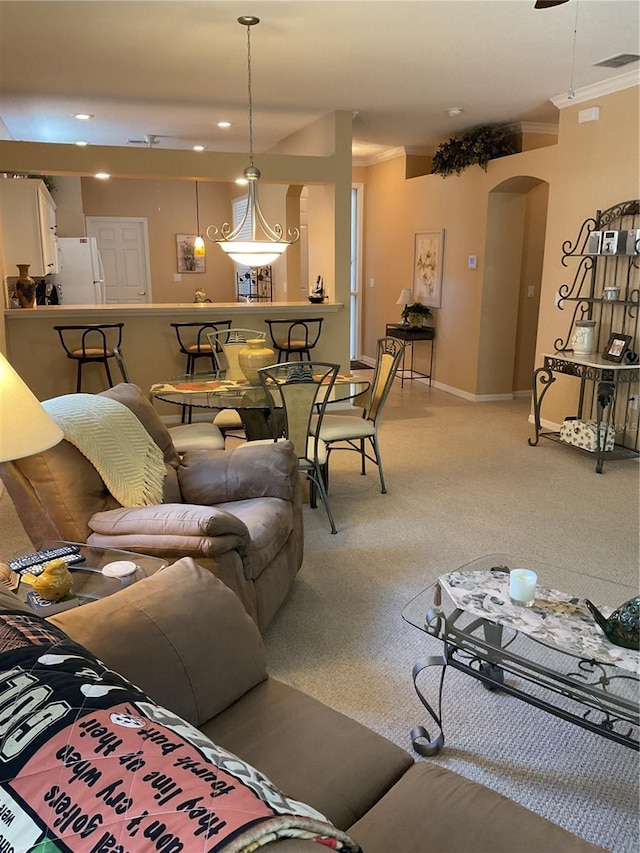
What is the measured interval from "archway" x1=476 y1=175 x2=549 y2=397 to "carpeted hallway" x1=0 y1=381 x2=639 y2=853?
1045 mm

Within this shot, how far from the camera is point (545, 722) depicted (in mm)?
2197

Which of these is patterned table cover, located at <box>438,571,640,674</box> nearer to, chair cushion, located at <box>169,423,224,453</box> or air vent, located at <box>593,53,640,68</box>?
chair cushion, located at <box>169,423,224,453</box>

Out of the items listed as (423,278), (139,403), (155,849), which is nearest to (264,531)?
(139,403)

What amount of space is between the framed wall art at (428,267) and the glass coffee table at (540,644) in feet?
18.6

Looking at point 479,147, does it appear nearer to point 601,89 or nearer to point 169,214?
point 601,89

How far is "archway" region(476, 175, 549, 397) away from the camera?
21.9ft

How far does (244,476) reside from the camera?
9.46 ft

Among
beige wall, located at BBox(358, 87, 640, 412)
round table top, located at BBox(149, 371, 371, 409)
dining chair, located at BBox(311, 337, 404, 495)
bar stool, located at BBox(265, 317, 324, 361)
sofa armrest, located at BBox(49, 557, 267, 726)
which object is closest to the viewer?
sofa armrest, located at BBox(49, 557, 267, 726)

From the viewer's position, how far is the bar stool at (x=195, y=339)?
20.1 ft

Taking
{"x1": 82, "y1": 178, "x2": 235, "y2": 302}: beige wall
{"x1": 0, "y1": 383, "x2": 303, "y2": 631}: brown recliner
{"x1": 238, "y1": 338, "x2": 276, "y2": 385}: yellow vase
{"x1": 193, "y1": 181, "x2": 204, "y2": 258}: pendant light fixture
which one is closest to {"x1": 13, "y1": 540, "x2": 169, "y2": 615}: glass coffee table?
{"x1": 0, "y1": 383, "x2": 303, "y2": 631}: brown recliner

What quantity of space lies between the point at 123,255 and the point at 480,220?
218 inches

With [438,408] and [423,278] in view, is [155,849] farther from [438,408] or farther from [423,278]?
[423,278]

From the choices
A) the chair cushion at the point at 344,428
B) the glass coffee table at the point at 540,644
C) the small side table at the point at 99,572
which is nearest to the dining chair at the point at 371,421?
the chair cushion at the point at 344,428

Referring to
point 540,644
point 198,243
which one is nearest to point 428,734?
point 540,644
